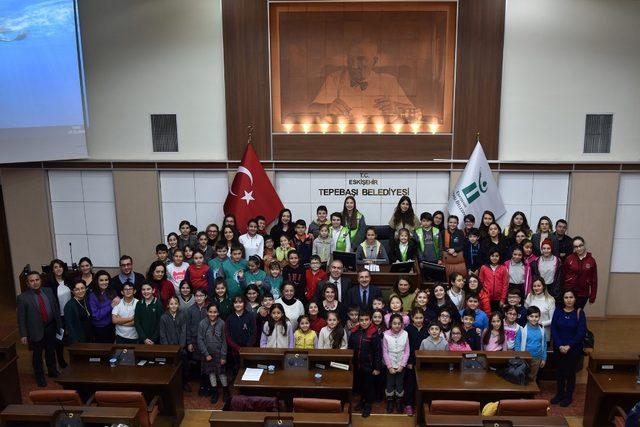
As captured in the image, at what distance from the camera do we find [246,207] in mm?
8977

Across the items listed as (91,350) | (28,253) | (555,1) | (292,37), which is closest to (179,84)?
(292,37)

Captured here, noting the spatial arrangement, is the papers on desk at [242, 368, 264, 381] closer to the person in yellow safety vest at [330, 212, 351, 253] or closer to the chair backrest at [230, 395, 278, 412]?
the chair backrest at [230, 395, 278, 412]

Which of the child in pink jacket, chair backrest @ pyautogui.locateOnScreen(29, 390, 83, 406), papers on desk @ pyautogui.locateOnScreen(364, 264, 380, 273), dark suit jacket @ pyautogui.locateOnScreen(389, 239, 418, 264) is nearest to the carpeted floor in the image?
the child in pink jacket

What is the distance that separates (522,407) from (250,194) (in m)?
5.41

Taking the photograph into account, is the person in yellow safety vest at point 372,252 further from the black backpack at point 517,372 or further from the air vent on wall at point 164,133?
the air vent on wall at point 164,133

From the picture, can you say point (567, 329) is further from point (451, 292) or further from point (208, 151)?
point (208, 151)

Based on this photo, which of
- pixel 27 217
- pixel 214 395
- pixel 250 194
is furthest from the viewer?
pixel 27 217

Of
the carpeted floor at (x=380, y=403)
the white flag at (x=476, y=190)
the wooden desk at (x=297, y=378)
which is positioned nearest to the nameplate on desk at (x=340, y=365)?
the wooden desk at (x=297, y=378)

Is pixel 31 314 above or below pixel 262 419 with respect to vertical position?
above

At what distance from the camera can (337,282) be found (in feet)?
22.6

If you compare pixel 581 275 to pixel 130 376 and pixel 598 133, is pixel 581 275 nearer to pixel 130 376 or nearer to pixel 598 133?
pixel 598 133

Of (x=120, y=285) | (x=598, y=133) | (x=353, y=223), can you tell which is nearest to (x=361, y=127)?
(x=353, y=223)

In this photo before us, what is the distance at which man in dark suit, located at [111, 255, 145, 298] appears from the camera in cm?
701

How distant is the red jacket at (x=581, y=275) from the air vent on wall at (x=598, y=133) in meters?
2.40
